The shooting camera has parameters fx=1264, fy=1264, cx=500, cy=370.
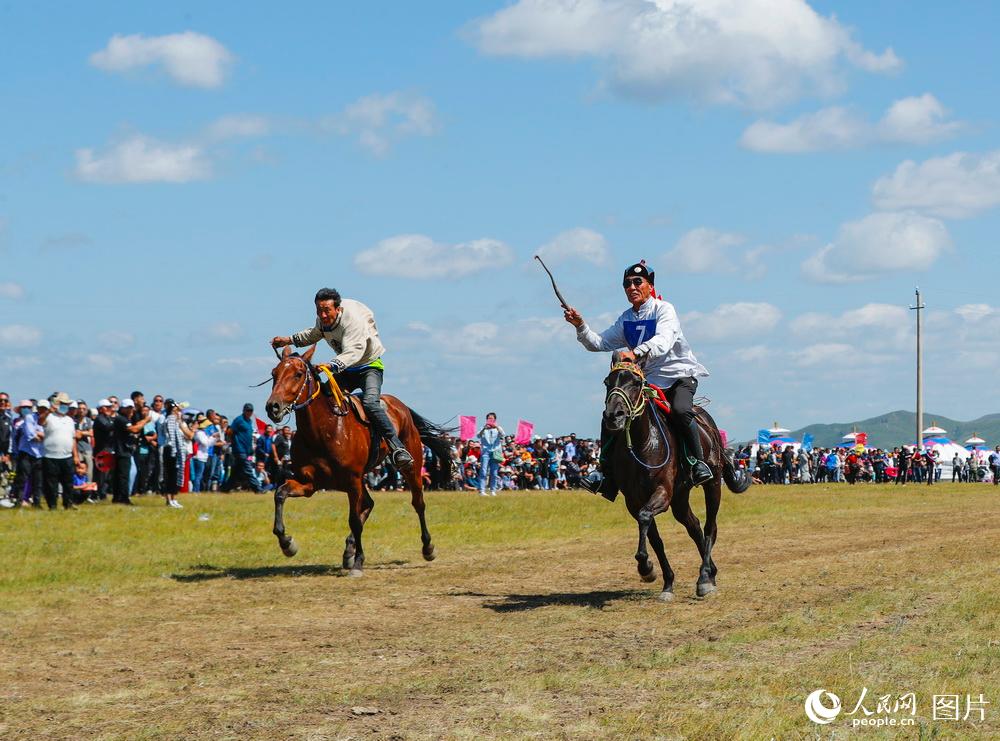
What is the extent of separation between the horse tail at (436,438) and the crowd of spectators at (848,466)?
36839mm

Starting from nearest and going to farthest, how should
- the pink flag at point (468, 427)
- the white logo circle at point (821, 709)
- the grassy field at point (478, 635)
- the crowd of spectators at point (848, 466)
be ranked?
1. the white logo circle at point (821, 709)
2. the grassy field at point (478, 635)
3. the pink flag at point (468, 427)
4. the crowd of spectators at point (848, 466)

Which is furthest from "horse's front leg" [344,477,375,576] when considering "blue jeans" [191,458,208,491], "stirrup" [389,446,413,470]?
"blue jeans" [191,458,208,491]

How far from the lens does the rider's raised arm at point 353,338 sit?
1528 cm

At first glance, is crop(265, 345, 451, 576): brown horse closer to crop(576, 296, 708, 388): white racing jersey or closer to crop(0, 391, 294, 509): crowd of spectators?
crop(576, 296, 708, 388): white racing jersey

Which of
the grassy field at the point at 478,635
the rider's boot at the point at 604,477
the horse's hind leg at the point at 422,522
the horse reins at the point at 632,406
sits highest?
the horse reins at the point at 632,406

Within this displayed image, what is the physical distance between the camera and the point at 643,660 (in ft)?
29.7

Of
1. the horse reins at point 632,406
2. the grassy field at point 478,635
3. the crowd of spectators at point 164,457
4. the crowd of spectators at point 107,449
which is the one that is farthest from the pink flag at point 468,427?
the horse reins at point 632,406

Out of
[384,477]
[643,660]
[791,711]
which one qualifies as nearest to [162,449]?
[384,477]

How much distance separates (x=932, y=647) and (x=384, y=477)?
95.7 ft

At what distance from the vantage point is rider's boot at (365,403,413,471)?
15836 mm

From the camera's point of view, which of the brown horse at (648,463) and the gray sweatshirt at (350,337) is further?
the gray sweatshirt at (350,337)

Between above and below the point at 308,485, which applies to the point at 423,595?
below

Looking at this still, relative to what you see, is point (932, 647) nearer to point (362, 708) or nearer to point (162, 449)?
point (362, 708)

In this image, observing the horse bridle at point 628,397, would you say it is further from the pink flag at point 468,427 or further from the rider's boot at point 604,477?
the pink flag at point 468,427
